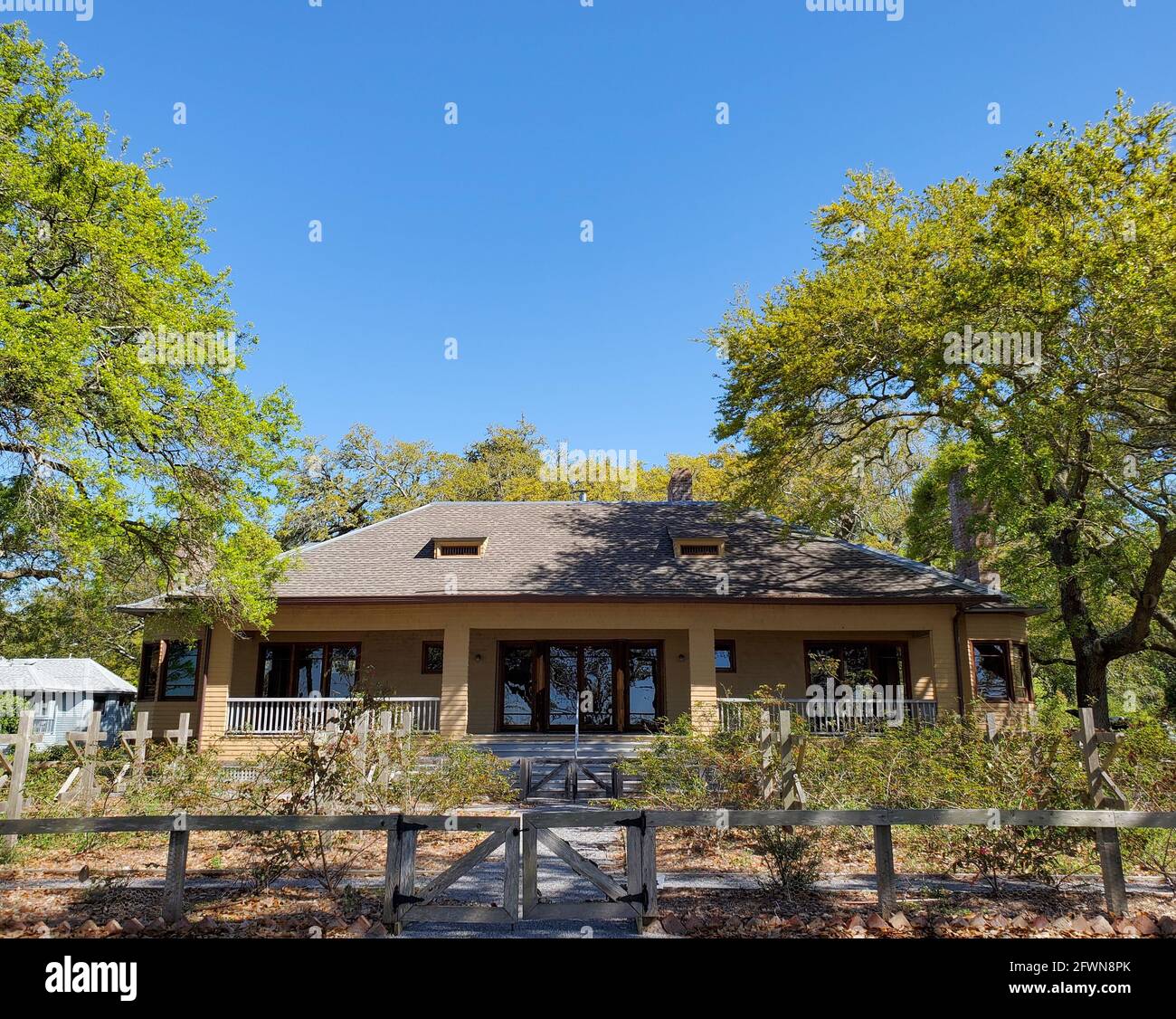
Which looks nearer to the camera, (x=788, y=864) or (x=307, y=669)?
(x=788, y=864)

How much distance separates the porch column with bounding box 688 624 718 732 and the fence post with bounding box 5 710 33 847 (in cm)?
1258

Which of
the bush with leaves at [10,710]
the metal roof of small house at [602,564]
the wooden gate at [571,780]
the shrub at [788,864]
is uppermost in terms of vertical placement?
the metal roof of small house at [602,564]

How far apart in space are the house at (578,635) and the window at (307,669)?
50 mm

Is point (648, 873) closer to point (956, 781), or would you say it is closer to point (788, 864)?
point (788, 864)

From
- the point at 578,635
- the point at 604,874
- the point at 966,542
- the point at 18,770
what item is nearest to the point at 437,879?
the point at 604,874

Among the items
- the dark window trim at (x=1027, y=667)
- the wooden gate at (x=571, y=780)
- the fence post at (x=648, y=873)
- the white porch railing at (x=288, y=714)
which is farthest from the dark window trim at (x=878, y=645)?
the fence post at (x=648, y=873)

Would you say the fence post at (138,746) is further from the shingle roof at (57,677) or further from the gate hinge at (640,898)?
the shingle roof at (57,677)

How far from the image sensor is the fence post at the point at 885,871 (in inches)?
245

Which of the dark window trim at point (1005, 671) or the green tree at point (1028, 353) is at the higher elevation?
the green tree at point (1028, 353)

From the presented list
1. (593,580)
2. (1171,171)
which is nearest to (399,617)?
(593,580)

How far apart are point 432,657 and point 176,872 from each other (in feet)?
48.2

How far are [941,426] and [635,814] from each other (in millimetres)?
21125

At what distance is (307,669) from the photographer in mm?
21188
